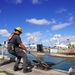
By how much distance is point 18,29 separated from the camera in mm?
8266

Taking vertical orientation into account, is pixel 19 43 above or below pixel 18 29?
below

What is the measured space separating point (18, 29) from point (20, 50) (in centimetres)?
101

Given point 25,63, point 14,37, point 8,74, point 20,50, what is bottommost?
point 8,74

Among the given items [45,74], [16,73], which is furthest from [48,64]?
[16,73]

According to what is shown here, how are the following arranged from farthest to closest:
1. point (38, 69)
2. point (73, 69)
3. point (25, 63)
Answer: point (38, 69) < point (25, 63) < point (73, 69)

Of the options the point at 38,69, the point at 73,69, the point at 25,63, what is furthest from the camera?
the point at 38,69

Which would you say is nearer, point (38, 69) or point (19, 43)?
point (19, 43)

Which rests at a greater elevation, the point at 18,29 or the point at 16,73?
the point at 18,29

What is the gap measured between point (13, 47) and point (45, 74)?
1928 mm

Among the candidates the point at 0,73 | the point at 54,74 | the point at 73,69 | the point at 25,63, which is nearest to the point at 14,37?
the point at 25,63

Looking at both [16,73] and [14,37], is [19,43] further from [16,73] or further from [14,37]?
[16,73]

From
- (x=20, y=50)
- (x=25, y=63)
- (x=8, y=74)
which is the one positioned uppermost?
(x=20, y=50)

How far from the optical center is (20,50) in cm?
845

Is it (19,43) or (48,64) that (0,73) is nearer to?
(19,43)
